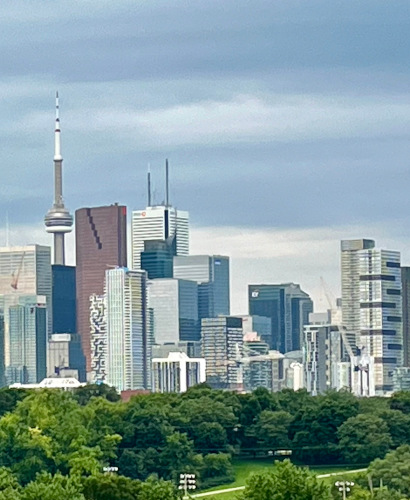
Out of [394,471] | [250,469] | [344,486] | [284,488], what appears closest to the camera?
[284,488]

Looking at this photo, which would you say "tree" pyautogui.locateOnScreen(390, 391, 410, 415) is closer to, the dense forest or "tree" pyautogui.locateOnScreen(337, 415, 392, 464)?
the dense forest

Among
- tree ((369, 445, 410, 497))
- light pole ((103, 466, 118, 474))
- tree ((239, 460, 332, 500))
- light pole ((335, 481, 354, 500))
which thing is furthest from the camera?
light pole ((103, 466, 118, 474))

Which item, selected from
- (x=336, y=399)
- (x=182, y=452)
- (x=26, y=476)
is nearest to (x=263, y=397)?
(x=336, y=399)

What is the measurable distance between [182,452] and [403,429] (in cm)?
1612

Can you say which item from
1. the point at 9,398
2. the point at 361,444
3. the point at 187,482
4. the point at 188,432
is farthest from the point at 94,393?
the point at 187,482

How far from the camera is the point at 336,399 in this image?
148 metres

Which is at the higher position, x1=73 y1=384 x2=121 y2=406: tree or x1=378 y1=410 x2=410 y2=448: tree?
x1=73 y1=384 x2=121 y2=406: tree

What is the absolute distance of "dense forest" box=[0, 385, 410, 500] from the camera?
131250mm

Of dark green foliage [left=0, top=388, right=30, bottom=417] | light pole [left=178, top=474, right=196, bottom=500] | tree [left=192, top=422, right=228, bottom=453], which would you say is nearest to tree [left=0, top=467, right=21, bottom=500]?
light pole [left=178, top=474, right=196, bottom=500]

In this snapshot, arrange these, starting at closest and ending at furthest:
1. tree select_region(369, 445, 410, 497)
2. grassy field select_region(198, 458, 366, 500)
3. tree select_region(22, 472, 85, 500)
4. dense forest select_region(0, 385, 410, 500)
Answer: tree select_region(22, 472, 85, 500) → tree select_region(369, 445, 410, 497) → grassy field select_region(198, 458, 366, 500) → dense forest select_region(0, 385, 410, 500)

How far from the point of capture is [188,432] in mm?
142000

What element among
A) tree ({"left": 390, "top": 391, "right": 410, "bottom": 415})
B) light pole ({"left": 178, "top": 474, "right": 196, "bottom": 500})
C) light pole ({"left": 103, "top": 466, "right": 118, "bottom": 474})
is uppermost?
tree ({"left": 390, "top": 391, "right": 410, "bottom": 415})

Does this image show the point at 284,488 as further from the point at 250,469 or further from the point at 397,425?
the point at 397,425

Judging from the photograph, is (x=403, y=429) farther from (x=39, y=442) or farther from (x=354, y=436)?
(x=39, y=442)
